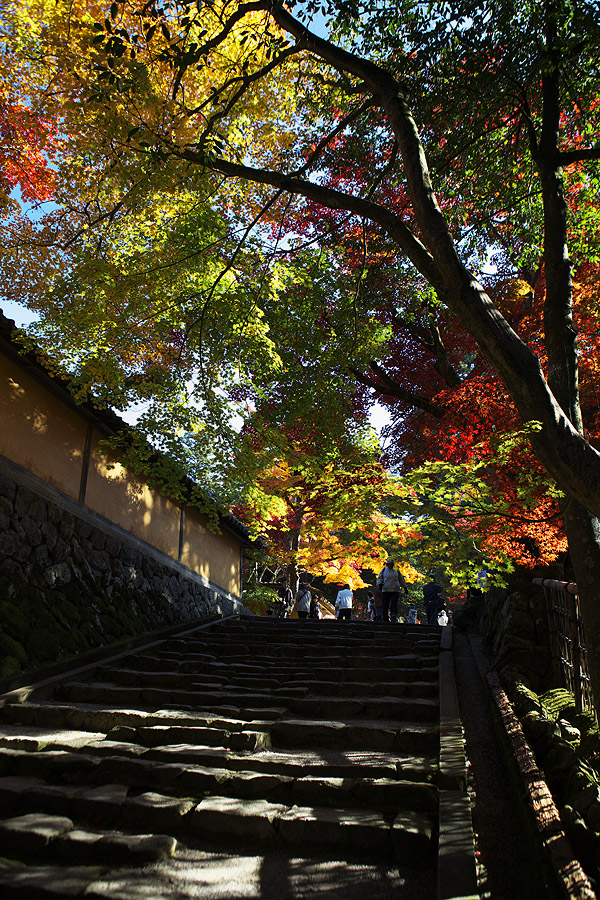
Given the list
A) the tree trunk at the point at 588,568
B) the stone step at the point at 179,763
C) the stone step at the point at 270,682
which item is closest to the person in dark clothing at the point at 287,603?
the stone step at the point at 270,682

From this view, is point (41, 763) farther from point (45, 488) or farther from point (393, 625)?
point (393, 625)

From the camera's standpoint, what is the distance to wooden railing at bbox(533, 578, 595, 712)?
5828 mm

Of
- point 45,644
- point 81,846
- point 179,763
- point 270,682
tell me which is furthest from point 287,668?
point 81,846

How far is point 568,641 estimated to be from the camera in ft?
21.8

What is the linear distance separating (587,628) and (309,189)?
192 inches

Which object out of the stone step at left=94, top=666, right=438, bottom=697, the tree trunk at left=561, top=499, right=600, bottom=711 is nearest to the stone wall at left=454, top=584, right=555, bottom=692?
the stone step at left=94, top=666, right=438, bottom=697

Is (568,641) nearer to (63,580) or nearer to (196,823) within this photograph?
(196,823)

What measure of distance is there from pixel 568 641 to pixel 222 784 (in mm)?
4652

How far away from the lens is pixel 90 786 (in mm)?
4746

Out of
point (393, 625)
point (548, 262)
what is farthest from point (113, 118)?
point (393, 625)

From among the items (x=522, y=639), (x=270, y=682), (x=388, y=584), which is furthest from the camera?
(x=388, y=584)

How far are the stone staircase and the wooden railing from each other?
1761 mm

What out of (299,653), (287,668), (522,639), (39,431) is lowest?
(287,668)

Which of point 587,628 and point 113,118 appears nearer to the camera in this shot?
point 587,628
